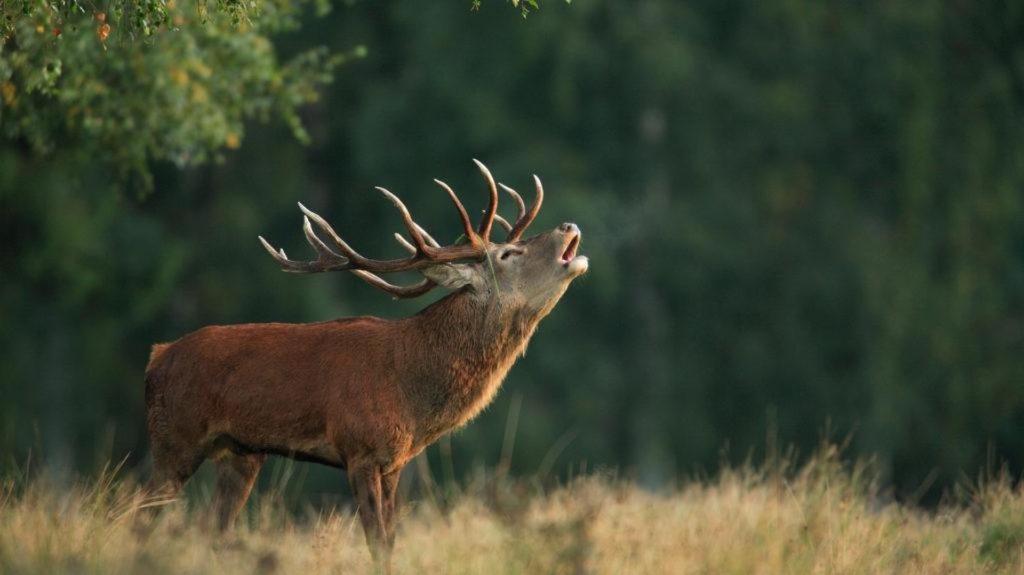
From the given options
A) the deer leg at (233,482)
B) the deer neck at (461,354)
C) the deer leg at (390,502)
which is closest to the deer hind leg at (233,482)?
the deer leg at (233,482)

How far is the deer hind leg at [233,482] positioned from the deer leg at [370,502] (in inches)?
34.3

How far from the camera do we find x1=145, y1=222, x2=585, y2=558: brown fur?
326 inches

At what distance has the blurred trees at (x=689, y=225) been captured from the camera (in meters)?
24.0

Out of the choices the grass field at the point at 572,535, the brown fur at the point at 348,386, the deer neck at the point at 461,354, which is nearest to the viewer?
the grass field at the point at 572,535

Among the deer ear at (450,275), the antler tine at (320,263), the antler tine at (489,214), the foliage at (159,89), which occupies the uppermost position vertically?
the foliage at (159,89)

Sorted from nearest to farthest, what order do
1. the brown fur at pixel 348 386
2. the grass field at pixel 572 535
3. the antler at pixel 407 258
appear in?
1. the grass field at pixel 572 535
2. the brown fur at pixel 348 386
3. the antler at pixel 407 258

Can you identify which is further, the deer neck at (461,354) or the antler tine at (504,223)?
the antler tine at (504,223)

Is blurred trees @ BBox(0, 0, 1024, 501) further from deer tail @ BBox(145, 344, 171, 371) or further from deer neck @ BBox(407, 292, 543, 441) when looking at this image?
deer neck @ BBox(407, 292, 543, 441)

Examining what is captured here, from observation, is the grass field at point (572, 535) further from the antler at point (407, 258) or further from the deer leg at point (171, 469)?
the antler at point (407, 258)

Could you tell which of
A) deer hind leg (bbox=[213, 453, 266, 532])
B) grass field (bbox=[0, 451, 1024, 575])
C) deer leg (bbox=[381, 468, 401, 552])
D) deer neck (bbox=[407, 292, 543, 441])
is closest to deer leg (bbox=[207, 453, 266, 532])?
deer hind leg (bbox=[213, 453, 266, 532])

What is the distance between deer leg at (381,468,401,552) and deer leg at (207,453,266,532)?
0.85m

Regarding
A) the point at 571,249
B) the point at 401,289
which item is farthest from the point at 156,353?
the point at 571,249

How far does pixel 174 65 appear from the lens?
12430mm

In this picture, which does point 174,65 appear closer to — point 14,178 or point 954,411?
point 14,178
